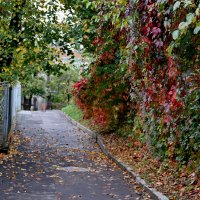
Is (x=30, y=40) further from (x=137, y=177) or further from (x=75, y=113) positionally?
(x=75, y=113)

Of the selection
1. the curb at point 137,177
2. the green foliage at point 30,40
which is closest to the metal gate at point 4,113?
the green foliage at point 30,40

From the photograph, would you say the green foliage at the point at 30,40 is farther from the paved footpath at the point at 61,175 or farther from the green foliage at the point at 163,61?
the green foliage at the point at 163,61

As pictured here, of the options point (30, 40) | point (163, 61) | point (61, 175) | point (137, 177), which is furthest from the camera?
point (30, 40)

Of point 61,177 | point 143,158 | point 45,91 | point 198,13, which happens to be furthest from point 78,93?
point 45,91

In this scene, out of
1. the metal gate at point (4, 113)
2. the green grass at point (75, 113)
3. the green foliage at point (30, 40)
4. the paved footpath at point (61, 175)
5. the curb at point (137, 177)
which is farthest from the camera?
the green grass at point (75, 113)

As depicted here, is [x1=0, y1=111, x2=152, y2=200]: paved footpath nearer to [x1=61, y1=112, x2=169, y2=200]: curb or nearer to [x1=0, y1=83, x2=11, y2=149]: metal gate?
[x1=61, y1=112, x2=169, y2=200]: curb

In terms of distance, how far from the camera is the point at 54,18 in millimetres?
15977

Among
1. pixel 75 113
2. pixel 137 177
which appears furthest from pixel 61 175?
pixel 75 113

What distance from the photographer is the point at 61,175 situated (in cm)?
1036

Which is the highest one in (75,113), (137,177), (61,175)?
(75,113)

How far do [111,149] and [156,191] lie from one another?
20.2ft

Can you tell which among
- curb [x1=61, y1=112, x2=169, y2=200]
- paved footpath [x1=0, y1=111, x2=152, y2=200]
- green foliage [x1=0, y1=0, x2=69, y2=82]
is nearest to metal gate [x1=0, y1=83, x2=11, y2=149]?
paved footpath [x1=0, y1=111, x2=152, y2=200]

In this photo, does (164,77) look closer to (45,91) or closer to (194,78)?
(194,78)

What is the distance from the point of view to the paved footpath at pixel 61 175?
27.4 feet
